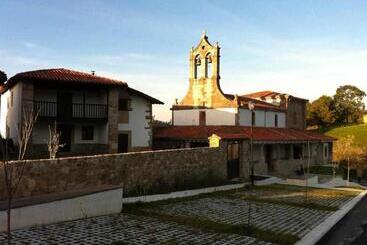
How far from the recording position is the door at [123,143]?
30.2 metres

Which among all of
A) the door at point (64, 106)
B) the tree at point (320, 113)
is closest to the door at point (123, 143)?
the door at point (64, 106)

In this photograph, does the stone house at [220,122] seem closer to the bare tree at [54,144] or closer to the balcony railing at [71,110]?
the balcony railing at [71,110]

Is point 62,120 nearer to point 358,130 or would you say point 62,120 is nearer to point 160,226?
point 160,226

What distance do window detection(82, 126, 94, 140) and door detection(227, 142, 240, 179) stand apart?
31.8 feet

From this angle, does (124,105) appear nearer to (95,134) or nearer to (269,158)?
(95,134)

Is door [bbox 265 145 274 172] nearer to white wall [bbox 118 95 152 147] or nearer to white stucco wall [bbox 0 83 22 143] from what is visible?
white wall [bbox 118 95 152 147]

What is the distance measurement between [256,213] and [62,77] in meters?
16.2

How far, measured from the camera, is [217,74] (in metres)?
39.6

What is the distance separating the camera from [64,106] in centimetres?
2780

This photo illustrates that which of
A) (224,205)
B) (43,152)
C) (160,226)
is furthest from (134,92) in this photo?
(160,226)

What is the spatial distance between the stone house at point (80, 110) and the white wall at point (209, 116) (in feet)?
28.5

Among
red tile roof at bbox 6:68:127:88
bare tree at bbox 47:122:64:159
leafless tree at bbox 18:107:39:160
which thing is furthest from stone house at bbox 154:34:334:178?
leafless tree at bbox 18:107:39:160

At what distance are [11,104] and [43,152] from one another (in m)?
5.52

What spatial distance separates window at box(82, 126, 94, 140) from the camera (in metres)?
28.9
